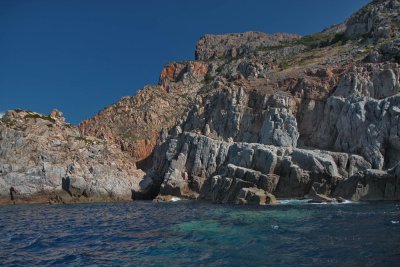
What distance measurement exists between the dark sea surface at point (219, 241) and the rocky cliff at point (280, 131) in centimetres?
1964

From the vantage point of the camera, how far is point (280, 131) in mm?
75812

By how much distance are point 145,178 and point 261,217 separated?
A: 180 ft

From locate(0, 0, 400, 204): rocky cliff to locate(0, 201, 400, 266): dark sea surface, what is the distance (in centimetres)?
1964

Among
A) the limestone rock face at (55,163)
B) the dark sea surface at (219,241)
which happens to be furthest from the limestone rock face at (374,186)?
the limestone rock face at (55,163)

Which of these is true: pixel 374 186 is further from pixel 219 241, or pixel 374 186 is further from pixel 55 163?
pixel 55 163

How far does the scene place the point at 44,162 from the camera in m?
80.5

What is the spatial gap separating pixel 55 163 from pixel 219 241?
63825 mm

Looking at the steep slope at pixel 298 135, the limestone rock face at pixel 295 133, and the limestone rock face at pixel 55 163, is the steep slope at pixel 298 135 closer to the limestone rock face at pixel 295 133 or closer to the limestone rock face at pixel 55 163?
the limestone rock face at pixel 295 133

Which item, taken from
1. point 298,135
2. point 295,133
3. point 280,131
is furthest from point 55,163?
point 298,135

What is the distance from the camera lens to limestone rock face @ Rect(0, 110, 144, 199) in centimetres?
7781

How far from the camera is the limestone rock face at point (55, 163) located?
77.8 meters

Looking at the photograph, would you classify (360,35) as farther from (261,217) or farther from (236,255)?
(236,255)

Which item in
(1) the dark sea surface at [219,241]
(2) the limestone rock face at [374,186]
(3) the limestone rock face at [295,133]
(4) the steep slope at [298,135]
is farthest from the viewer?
(3) the limestone rock face at [295,133]

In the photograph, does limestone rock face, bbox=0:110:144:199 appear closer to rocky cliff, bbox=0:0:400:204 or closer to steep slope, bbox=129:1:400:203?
rocky cliff, bbox=0:0:400:204
